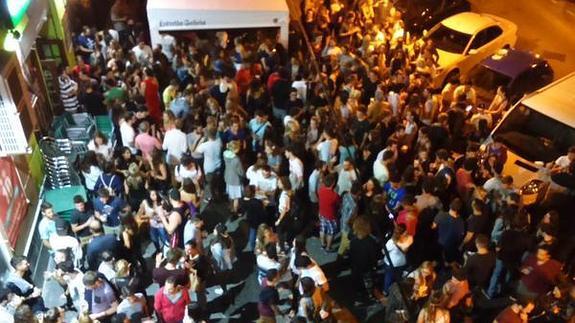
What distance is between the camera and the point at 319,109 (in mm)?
10531

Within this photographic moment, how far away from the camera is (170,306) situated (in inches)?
280

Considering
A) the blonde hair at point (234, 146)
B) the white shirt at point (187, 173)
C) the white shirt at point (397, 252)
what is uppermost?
the blonde hair at point (234, 146)

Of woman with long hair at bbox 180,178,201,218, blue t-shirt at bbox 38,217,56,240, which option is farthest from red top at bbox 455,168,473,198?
blue t-shirt at bbox 38,217,56,240

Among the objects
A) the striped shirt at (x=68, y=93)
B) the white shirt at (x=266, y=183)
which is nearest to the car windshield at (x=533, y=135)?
the white shirt at (x=266, y=183)

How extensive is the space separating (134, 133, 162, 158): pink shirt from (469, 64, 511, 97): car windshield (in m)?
7.26

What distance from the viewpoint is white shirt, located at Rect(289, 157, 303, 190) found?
30.4 ft

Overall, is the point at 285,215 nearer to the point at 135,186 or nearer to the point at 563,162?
the point at 135,186

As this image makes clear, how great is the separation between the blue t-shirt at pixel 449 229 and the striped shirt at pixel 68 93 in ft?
23.4

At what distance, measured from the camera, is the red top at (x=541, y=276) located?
7672 millimetres

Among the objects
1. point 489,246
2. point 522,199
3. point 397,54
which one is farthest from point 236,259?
point 397,54

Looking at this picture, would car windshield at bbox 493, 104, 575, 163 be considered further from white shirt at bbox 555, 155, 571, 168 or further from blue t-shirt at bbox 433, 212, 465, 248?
blue t-shirt at bbox 433, 212, 465, 248

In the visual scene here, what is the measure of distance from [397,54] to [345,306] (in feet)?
21.2

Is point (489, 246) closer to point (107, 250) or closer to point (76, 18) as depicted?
point (107, 250)

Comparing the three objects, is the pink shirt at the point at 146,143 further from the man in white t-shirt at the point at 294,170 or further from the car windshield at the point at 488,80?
the car windshield at the point at 488,80
